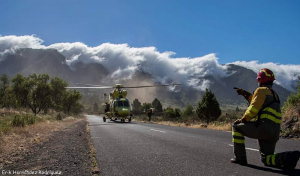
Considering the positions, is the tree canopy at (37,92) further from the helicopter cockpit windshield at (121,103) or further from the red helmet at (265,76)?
the red helmet at (265,76)

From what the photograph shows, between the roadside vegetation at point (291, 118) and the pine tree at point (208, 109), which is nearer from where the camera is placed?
the roadside vegetation at point (291, 118)

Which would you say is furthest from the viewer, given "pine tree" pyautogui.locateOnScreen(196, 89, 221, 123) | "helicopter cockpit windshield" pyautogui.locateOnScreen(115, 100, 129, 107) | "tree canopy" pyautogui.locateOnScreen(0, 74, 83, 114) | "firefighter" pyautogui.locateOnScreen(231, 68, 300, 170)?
"pine tree" pyautogui.locateOnScreen(196, 89, 221, 123)

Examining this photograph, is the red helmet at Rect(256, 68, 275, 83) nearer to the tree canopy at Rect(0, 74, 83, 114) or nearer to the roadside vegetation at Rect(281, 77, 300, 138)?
the roadside vegetation at Rect(281, 77, 300, 138)

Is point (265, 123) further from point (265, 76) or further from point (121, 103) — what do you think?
point (121, 103)

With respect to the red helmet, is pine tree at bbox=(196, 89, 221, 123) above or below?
below

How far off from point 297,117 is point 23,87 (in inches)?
2146

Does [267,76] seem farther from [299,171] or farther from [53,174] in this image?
[53,174]

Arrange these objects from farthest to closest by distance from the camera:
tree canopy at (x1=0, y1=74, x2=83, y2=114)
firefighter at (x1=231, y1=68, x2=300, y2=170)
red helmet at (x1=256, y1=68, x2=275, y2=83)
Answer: tree canopy at (x1=0, y1=74, x2=83, y2=114) < red helmet at (x1=256, y1=68, x2=275, y2=83) < firefighter at (x1=231, y1=68, x2=300, y2=170)

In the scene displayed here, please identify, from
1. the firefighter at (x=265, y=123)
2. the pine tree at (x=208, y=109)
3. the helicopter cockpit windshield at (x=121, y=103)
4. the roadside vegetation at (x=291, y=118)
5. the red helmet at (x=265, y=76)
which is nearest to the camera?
the firefighter at (x=265, y=123)


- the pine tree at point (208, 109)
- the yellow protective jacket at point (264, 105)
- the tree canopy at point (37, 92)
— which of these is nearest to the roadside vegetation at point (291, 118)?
the yellow protective jacket at point (264, 105)

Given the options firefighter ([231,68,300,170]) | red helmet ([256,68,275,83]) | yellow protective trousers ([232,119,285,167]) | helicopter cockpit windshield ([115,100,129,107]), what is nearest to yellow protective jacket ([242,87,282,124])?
firefighter ([231,68,300,170])

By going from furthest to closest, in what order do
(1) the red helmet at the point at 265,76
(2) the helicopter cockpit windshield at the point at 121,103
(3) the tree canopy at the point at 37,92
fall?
(3) the tree canopy at the point at 37,92, (2) the helicopter cockpit windshield at the point at 121,103, (1) the red helmet at the point at 265,76

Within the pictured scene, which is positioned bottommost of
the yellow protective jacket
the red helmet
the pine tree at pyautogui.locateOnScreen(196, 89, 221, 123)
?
the pine tree at pyautogui.locateOnScreen(196, 89, 221, 123)

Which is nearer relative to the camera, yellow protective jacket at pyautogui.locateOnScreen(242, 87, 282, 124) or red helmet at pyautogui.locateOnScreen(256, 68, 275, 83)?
Answer: yellow protective jacket at pyautogui.locateOnScreen(242, 87, 282, 124)
